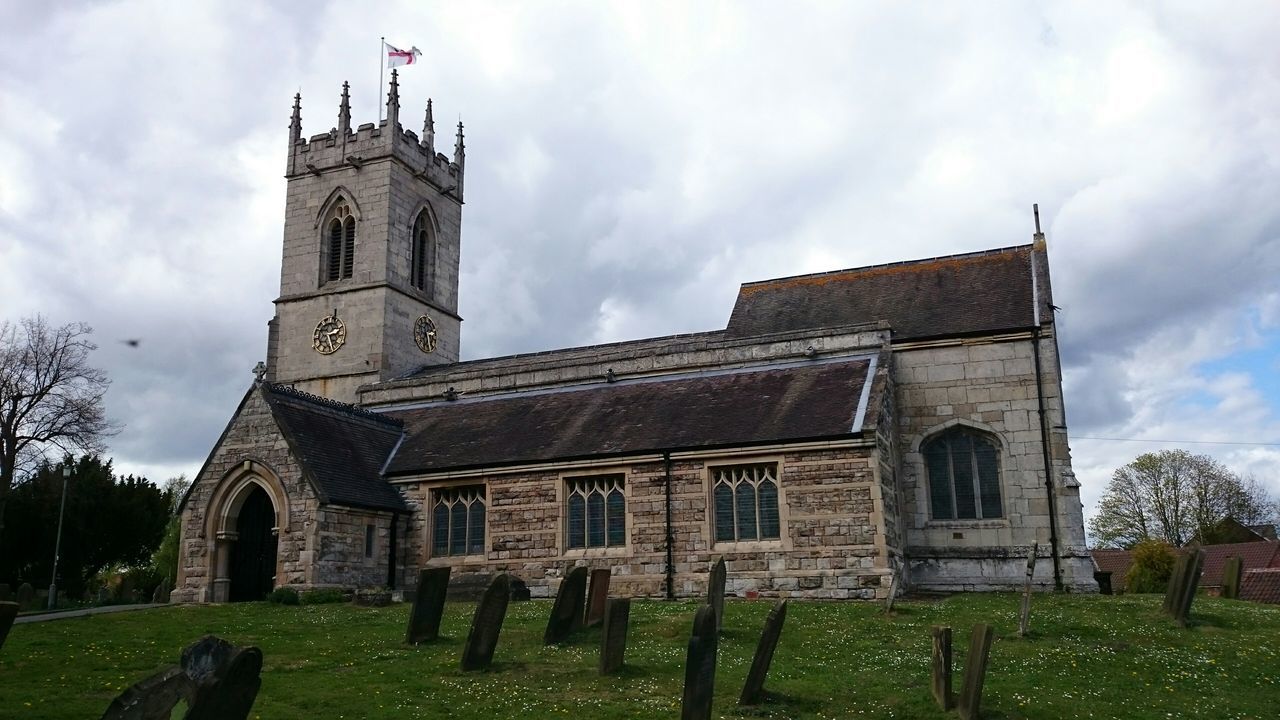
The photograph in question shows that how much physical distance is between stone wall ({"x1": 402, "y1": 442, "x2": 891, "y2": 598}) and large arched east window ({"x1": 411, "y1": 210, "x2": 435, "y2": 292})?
59.9ft

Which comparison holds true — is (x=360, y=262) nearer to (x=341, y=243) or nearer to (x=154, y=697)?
(x=341, y=243)

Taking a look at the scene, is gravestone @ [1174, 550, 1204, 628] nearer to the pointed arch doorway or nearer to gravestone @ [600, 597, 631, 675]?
gravestone @ [600, 597, 631, 675]

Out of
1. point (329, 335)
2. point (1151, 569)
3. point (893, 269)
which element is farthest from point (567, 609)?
point (329, 335)

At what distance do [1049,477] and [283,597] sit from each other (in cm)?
1902

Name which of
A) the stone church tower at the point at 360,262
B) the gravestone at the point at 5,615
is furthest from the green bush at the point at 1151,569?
the gravestone at the point at 5,615

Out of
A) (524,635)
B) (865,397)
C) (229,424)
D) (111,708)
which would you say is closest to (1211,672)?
(524,635)

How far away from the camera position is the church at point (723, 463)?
23594mm

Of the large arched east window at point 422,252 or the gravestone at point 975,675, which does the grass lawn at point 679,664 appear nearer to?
the gravestone at point 975,675

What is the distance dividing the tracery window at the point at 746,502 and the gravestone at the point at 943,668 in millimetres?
11380

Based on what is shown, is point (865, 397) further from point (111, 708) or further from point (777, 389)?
point (111, 708)

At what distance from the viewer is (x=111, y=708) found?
774 cm

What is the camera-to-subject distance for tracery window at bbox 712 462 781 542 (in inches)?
935

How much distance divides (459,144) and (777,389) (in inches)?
1007

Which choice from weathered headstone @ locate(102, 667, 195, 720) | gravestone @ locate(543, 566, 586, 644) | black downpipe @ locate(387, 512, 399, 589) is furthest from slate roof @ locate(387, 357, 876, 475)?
weathered headstone @ locate(102, 667, 195, 720)
